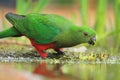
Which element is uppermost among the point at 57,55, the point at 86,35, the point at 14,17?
the point at 14,17

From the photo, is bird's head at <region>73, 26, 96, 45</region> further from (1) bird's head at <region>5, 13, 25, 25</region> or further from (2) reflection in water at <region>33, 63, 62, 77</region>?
(1) bird's head at <region>5, 13, 25, 25</region>

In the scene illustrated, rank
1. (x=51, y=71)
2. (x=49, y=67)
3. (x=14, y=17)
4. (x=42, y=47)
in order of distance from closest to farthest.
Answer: (x=51, y=71) < (x=49, y=67) < (x=42, y=47) < (x=14, y=17)

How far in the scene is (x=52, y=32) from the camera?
3793 mm

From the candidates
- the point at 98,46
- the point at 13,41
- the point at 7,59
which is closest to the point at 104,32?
the point at 98,46

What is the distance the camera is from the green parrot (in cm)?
375

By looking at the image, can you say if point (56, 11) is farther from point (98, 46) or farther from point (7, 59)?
point (7, 59)

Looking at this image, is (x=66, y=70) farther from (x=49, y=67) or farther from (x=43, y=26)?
(x=43, y=26)

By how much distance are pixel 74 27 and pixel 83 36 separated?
107 millimetres

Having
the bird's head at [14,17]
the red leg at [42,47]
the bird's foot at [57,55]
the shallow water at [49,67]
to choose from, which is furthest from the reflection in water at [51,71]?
the bird's head at [14,17]

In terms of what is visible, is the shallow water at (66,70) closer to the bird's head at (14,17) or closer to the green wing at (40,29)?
the green wing at (40,29)

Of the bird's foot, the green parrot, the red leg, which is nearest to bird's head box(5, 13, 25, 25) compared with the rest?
the green parrot

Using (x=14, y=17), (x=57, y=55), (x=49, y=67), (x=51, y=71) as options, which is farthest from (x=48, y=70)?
(x=14, y=17)

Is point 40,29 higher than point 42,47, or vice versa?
point 40,29

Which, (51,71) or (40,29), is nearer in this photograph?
(51,71)
